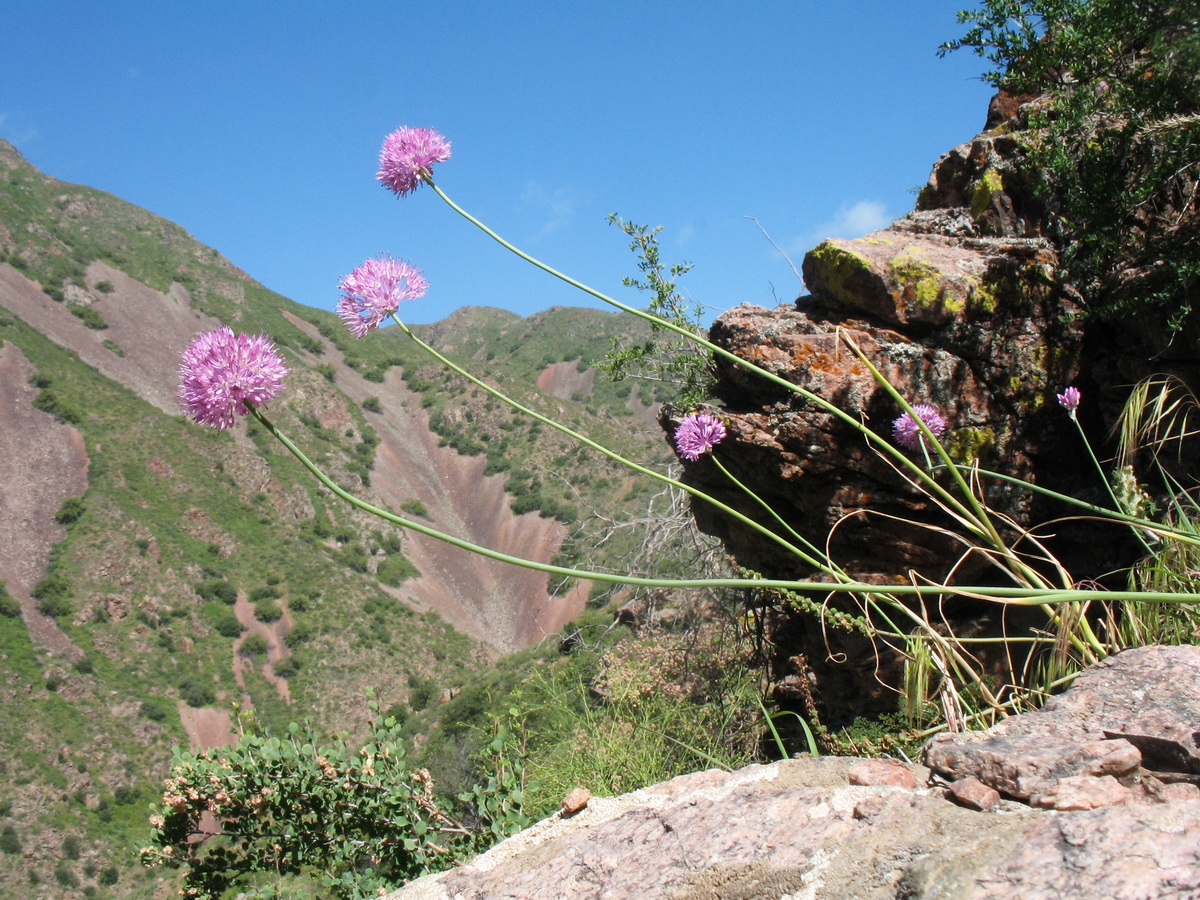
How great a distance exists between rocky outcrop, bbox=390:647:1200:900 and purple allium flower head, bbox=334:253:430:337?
1.99 metres

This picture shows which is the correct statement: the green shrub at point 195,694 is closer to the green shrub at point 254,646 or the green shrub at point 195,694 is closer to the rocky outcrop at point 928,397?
the green shrub at point 254,646

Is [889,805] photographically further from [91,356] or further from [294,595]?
[91,356]

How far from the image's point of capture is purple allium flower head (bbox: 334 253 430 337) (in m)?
3.09

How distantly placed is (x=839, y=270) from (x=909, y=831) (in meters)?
4.39

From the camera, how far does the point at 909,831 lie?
1480mm

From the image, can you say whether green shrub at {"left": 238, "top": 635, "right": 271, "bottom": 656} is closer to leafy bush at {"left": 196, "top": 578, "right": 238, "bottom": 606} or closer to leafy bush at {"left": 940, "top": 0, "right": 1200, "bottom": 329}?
leafy bush at {"left": 196, "top": 578, "right": 238, "bottom": 606}

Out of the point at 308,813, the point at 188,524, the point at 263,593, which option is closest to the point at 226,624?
the point at 263,593

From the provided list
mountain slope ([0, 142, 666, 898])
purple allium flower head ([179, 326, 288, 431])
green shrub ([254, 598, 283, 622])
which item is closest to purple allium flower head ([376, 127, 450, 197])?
purple allium flower head ([179, 326, 288, 431])

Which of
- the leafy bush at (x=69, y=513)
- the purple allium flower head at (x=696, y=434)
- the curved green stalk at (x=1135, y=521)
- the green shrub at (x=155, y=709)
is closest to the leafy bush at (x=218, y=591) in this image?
the leafy bush at (x=69, y=513)

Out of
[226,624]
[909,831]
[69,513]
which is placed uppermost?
[909,831]

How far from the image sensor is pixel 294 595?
145ft

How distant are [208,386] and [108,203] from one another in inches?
3683

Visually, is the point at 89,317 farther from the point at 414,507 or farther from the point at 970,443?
the point at 970,443

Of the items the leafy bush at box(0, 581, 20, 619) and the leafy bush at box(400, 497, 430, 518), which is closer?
the leafy bush at box(0, 581, 20, 619)
